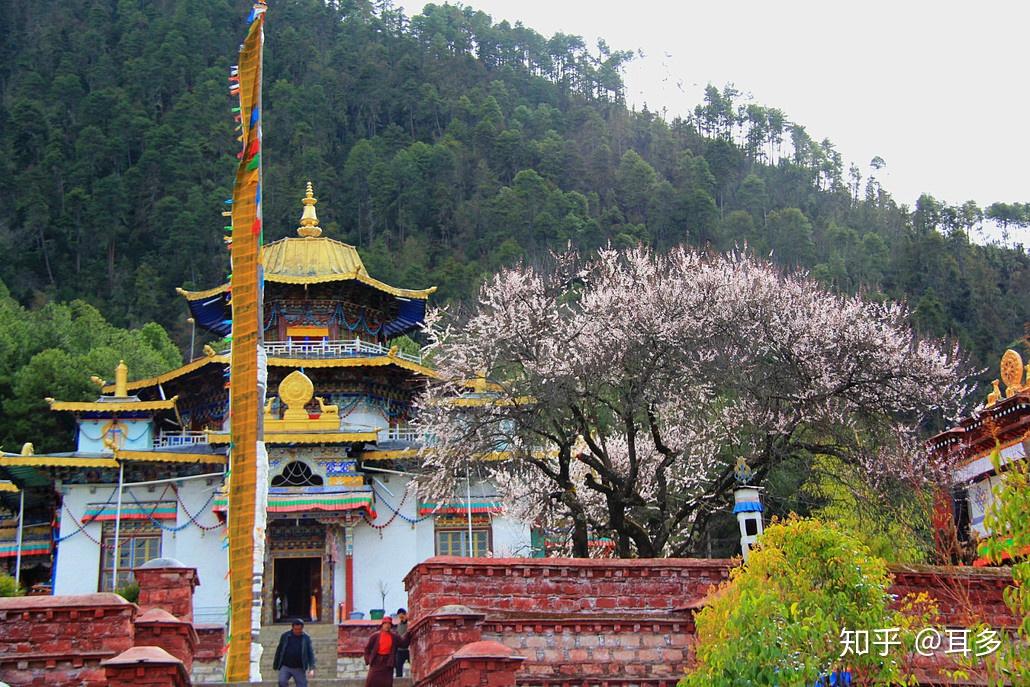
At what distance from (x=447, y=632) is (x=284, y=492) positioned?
17026 millimetres

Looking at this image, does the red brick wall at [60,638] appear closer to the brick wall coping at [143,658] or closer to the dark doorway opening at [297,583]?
the brick wall coping at [143,658]

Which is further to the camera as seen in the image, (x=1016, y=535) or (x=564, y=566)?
(x=564, y=566)

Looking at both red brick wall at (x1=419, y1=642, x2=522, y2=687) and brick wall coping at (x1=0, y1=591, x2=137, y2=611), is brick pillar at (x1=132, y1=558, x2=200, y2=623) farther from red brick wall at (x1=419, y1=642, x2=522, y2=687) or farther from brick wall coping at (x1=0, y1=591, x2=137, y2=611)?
red brick wall at (x1=419, y1=642, x2=522, y2=687)

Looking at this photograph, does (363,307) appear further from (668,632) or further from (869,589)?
(869,589)

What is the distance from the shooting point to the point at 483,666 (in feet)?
34.3

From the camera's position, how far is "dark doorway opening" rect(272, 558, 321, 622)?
29094 millimetres

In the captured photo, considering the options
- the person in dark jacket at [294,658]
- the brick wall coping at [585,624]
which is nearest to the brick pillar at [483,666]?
the brick wall coping at [585,624]

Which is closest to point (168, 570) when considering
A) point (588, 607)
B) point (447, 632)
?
point (447, 632)

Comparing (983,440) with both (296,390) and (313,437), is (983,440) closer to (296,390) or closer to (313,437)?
(313,437)

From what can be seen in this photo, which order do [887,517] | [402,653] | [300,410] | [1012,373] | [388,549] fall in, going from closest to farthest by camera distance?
[402,653] < [887,517] < [1012,373] < [388,549] < [300,410]

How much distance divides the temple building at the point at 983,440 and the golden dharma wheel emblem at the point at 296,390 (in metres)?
14.1

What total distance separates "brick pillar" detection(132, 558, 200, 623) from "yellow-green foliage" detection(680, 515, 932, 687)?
21.1 ft

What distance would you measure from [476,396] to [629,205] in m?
54.7

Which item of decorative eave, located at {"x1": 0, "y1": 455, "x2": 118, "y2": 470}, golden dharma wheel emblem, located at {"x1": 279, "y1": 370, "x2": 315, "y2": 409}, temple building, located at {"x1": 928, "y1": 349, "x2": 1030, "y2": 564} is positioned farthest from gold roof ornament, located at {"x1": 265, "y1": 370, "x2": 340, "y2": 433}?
temple building, located at {"x1": 928, "y1": 349, "x2": 1030, "y2": 564}
